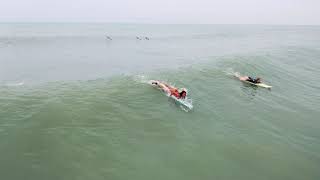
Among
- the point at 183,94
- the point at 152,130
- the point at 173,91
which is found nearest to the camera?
the point at 152,130

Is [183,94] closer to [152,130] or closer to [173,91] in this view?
[173,91]

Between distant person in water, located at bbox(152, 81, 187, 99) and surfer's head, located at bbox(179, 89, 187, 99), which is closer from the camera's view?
surfer's head, located at bbox(179, 89, 187, 99)

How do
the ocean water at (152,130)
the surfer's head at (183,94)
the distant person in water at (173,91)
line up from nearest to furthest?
1. the ocean water at (152,130)
2. the surfer's head at (183,94)
3. the distant person in water at (173,91)

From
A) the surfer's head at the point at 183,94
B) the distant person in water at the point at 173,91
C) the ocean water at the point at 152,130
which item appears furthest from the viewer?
the distant person in water at the point at 173,91

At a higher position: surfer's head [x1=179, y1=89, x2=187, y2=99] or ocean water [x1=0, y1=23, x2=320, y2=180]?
surfer's head [x1=179, y1=89, x2=187, y2=99]

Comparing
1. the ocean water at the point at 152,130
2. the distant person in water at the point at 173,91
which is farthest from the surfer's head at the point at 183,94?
the ocean water at the point at 152,130

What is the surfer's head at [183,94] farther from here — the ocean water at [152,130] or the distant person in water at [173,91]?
the ocean water at [152,130]

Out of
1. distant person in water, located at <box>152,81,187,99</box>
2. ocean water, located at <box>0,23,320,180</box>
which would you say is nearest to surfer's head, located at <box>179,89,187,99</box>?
distant person in water, located at <box>152,81,187,99</box>

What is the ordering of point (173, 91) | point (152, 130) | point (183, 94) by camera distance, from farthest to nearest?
point (173, 91), point (183, 94), point (152, 130)

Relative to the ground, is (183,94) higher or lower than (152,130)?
higher

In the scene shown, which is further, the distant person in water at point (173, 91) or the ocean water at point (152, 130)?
the distant person in water at point (173, 91)

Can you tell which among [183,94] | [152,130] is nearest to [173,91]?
[183,94]

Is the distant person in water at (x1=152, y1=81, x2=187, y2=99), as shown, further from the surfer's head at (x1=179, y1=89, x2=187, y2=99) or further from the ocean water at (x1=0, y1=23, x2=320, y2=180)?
the ocean water at (x1=0, y1=23, x2=320, y2=180)
